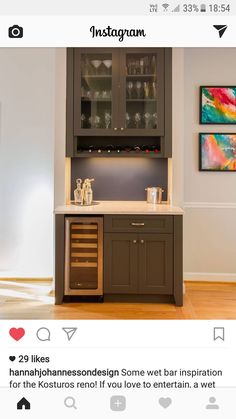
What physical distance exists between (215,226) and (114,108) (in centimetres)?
134

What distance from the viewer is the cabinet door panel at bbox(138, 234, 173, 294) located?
9.11 ft

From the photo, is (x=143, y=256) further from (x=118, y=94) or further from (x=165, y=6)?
(x=165, y=6)

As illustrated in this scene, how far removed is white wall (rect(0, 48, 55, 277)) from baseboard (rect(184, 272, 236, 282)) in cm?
122

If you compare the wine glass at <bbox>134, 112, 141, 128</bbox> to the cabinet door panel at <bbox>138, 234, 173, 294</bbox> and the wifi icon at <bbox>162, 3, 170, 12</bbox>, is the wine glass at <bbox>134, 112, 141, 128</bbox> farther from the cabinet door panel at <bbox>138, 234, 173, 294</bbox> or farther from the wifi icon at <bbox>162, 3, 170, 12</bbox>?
the wifi icon at <bbox>162, 3, 170, 12</bbox>

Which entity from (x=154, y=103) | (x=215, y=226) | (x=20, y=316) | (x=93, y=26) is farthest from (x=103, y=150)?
(x=93, y=26)

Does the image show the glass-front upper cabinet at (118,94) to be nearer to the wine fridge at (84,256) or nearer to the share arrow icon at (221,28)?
the wine fridge at (84,256)

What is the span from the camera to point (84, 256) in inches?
111

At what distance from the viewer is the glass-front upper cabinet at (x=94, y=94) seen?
3016 millimetres
